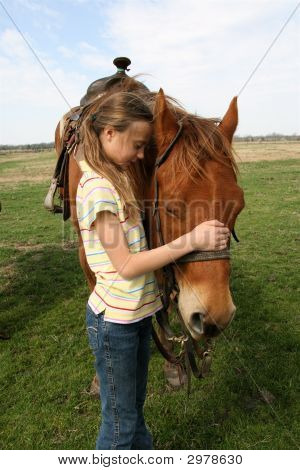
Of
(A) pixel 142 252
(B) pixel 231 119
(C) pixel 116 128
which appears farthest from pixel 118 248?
(B) pixel 231 119

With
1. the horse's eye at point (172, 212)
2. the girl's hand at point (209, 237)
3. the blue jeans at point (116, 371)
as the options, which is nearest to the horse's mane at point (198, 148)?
the horse's eye at point (172, 212)

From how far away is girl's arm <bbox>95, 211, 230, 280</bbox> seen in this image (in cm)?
175

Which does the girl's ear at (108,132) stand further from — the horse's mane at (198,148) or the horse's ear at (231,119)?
the horse's ear at (231,119)

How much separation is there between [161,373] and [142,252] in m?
2.40

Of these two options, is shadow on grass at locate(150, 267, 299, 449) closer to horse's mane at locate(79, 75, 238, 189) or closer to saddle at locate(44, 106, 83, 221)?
horse's mane at locate(79, 75, 238, 189)

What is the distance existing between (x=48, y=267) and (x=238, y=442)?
5.08 m

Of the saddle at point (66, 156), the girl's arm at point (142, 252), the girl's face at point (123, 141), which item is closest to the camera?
the girl's arm at point (142, 252)

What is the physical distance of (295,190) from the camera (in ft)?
47.6

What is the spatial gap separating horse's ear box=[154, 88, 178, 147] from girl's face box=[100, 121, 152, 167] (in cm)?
18

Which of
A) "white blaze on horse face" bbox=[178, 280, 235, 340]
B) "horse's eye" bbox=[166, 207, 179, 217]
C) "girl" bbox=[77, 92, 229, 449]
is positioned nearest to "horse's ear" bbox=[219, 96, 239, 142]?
"girl" bbox=[77, 92, 229, 449]

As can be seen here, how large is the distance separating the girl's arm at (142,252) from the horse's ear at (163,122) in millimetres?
634

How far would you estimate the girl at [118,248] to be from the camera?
1762mm

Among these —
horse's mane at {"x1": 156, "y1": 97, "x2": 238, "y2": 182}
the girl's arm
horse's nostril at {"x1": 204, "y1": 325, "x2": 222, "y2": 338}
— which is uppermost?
horse's mane at {"x1": 156, "y1": 97, "x2": 238, "y2": 182}

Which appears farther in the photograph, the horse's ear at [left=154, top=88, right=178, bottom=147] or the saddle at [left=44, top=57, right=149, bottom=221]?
the saddle at [left=44, top=57, right=149, bottom=221]
